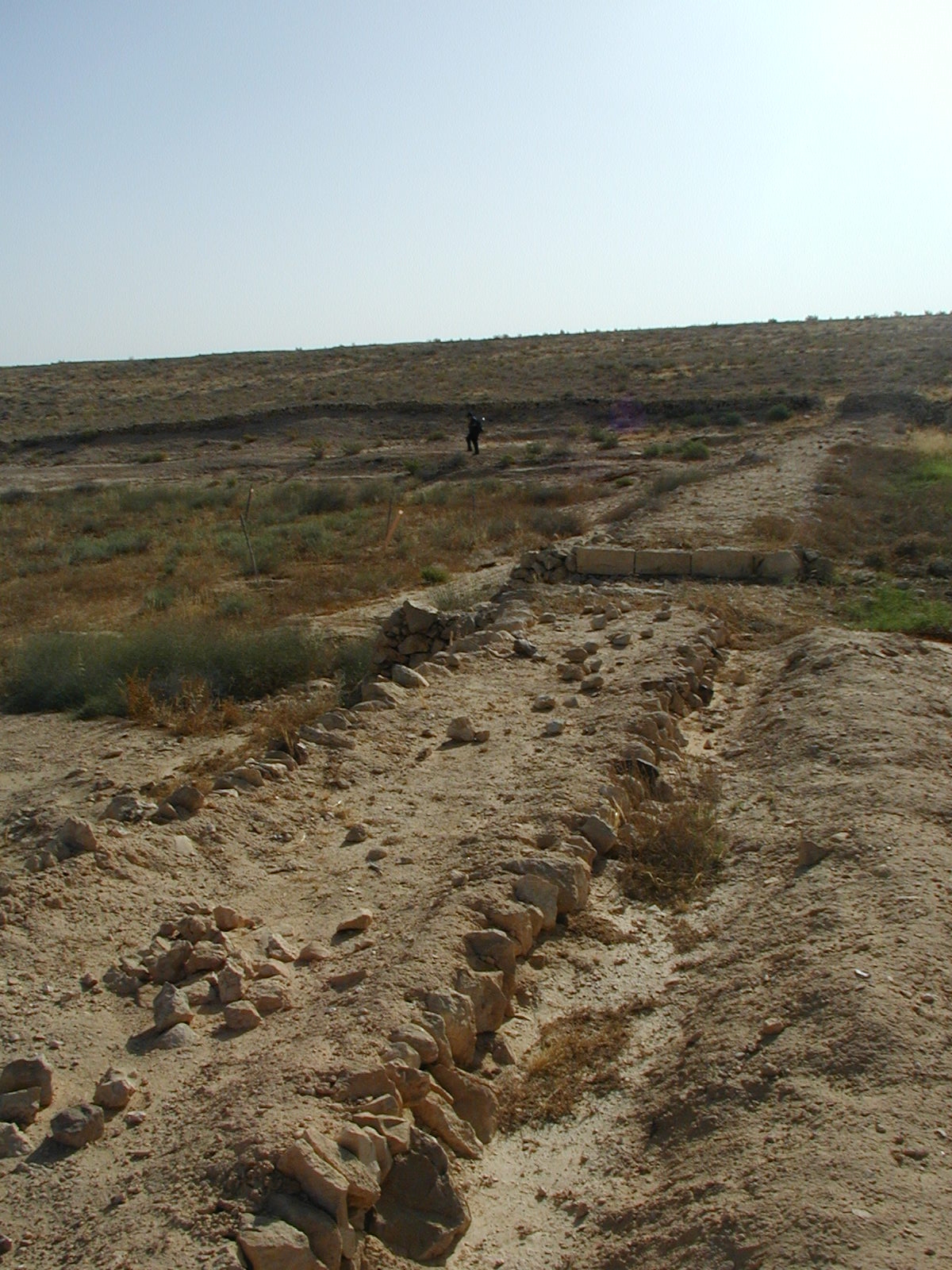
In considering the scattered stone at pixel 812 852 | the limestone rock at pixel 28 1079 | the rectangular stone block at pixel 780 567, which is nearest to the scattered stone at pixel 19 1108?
the limestone rock at pixel 28 1079

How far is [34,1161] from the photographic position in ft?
12.3

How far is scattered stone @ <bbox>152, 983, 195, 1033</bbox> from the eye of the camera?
4.54 metres

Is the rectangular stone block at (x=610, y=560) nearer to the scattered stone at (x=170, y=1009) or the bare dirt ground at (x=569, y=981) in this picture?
the bare dirt ground at (x=569, y=981)

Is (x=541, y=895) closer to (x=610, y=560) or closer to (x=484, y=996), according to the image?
(x=484, y=996)

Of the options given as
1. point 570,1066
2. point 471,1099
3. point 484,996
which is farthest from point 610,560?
point 471,1099

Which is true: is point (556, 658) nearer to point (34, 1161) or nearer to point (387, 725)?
point (387, 725)

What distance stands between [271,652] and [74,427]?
39327mm

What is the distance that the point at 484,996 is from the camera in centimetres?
477

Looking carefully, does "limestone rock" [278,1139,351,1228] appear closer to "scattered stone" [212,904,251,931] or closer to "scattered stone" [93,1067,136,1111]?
"scattered stone" [93,1067,136,1111]

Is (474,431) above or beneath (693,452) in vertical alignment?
above

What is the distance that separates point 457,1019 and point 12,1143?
63.8 inches

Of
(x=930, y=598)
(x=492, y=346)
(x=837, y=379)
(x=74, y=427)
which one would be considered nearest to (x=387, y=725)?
(x=930, y=598)

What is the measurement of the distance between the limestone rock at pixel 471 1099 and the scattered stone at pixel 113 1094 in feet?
3.60

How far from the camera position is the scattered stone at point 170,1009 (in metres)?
4.54
